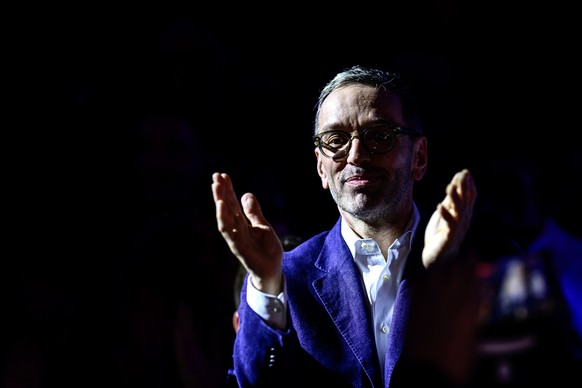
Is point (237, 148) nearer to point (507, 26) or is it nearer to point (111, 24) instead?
point (111, 24)

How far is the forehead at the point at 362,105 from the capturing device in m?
1.65

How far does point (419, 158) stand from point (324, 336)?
0.59 meters

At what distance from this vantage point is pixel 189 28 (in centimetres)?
275

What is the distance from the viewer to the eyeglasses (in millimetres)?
1641

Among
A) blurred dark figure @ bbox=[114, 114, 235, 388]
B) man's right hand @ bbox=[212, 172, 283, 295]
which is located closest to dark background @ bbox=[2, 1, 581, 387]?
blurred dark figure @ bbox=[114, 114, 235, 388]

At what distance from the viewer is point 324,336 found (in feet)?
5.29

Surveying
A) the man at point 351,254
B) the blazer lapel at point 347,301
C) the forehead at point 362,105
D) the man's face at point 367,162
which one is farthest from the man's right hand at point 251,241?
the forehead at point 362,105

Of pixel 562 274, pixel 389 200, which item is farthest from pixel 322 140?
pixel 562 274

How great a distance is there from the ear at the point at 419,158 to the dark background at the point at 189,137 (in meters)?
0.28

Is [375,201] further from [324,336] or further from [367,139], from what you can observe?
[324,336]

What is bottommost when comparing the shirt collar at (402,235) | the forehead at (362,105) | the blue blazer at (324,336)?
the blue blazer at (324,336)

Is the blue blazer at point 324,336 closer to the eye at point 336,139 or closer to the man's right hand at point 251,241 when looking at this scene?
the man's right hand at point 251,241

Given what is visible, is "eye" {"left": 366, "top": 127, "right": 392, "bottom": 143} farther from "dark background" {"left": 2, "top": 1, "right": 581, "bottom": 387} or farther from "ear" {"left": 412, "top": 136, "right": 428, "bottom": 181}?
"dark background" {"left": 2, "top": 1, "right": 581, "bottom": 387}

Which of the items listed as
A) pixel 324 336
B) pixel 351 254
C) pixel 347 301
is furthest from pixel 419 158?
pixel 324 336
